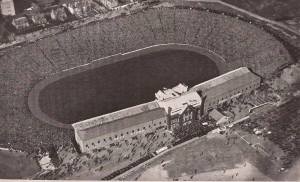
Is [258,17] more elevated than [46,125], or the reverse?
[258,17]

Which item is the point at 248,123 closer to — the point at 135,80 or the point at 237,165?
the point at 237,165

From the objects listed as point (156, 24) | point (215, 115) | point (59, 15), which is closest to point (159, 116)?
point (215, 115)

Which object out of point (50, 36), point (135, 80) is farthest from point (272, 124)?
point (50, 36)

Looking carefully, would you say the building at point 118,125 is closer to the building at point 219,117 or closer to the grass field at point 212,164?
the grass field at point 212,164

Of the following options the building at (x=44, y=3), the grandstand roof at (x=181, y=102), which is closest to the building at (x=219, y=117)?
the grandstand roof at (x=181, y=102)

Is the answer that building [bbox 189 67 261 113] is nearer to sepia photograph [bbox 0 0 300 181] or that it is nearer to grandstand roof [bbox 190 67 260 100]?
grandstand roof [bbox 190 67 260 100]

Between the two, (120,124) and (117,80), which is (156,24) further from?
(120,124)

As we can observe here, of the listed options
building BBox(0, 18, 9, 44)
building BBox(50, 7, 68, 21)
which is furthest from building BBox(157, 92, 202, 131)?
building BBox(50, 7, 68, 21)
